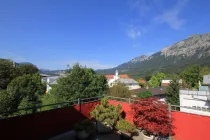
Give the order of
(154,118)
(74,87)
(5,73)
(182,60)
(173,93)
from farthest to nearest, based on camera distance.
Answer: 1. (182,60)
2. (173,93)
3. (5,73)
4. (74,87)
5. (154,118)

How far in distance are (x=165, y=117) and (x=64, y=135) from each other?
13.9 ft

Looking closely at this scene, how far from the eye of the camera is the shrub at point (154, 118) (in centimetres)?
607

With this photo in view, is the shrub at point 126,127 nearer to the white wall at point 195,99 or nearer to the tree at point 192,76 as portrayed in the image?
the white wall at point 195,99

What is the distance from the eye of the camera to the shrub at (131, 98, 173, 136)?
607cm

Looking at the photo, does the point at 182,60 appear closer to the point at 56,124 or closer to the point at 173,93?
the point at 173,93

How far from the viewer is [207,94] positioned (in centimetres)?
1435

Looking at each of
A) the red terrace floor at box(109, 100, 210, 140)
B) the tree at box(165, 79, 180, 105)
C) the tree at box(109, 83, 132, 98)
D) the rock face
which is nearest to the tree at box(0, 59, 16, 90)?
the tree at box(109, 83, 132, 98)

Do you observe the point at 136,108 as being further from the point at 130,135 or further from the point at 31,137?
the point at 31,137

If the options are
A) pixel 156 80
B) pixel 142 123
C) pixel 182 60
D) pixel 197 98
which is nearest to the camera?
pixel 142 123

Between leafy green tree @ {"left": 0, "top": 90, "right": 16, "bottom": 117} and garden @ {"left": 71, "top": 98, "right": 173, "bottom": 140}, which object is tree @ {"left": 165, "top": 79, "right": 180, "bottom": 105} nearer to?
garden @ {"left": 71, "top": 98, "right": 173, "bottom": 140}

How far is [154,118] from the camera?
6.18 m

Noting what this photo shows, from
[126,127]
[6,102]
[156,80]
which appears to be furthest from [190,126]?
[156,80]

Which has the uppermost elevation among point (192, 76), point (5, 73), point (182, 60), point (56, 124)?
point (182, 60)

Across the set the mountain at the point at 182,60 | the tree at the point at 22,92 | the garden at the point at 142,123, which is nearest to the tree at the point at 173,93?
the tree at the point at 22,92
